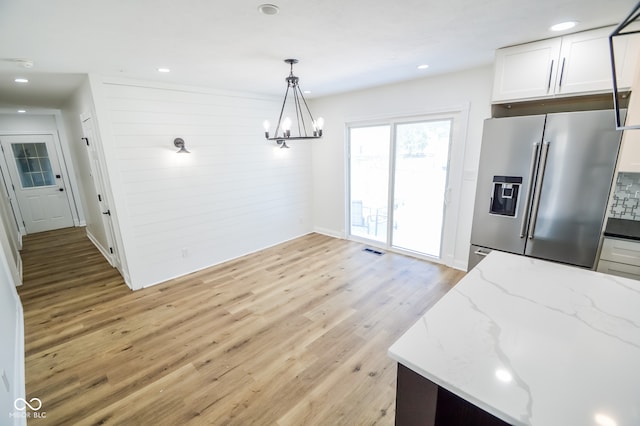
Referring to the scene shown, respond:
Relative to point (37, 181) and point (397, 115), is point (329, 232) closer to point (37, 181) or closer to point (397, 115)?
point (397, 115)

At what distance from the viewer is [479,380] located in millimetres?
906

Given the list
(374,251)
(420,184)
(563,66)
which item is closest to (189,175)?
(374,251)

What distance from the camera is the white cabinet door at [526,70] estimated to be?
2426 millimetres

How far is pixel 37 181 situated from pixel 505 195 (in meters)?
8.89

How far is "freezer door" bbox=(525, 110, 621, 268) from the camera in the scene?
220 cm

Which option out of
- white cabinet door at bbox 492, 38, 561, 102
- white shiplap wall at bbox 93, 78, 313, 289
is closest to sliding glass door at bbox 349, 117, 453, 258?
white cabinet door at bbox 492, 38, 561, 102

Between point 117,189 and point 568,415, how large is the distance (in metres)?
4.12

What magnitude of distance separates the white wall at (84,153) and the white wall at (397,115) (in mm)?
3506

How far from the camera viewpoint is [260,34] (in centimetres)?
213

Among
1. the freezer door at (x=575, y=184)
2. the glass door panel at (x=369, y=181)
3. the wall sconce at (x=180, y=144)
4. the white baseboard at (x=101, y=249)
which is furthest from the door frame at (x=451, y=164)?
the white baseboard at (x=101, y=249)

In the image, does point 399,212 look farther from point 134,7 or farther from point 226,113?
point 134,7

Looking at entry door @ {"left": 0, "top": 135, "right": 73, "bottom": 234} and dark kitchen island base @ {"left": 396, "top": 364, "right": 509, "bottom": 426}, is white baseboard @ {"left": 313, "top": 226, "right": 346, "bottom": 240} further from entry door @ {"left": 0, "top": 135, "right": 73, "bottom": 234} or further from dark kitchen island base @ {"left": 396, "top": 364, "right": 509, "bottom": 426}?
entry door @ {"left": 0, "top": 135, "right": 73, "bottom": 234}

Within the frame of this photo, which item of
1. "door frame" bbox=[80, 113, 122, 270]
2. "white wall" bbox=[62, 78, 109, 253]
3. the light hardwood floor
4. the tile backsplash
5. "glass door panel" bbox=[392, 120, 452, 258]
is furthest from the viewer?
"glass door panel" bbox=[392, 120, 452, 258]

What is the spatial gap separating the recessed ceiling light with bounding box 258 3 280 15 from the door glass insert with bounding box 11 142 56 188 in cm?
718
